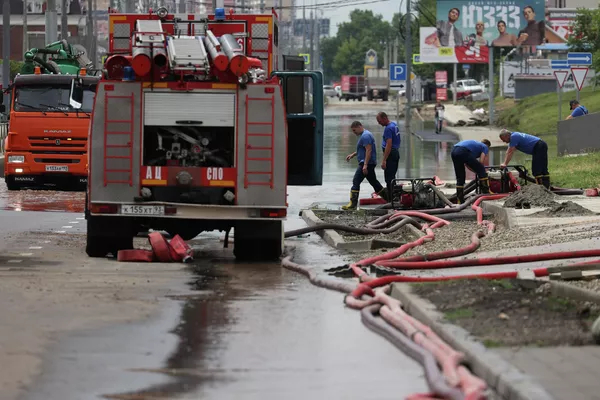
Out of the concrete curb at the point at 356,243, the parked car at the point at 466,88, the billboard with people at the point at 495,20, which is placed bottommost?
the concrete curb at the point at 356,243

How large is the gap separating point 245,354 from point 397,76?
35426 millimetres

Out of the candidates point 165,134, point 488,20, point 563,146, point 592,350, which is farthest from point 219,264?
point 488,20

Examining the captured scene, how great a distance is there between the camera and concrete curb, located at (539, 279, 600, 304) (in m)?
10.5

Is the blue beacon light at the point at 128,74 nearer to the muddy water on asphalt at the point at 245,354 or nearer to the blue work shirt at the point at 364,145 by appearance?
the muddy water on asphalt at the point at 245,354

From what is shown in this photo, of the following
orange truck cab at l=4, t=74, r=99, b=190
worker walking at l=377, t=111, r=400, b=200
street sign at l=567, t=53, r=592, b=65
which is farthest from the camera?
street sign at l=567, t=53, r=592, b=65

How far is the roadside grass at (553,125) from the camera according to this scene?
27203mm

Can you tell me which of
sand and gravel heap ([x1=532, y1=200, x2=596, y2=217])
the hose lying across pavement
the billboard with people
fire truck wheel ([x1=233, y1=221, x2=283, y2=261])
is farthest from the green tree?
fire truck wheel ([x1=233, y1=221, x2=283, y2=261])

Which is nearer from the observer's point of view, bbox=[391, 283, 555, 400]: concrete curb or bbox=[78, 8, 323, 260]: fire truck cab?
bbox=[391, 283, 555, 400]: concrete curb

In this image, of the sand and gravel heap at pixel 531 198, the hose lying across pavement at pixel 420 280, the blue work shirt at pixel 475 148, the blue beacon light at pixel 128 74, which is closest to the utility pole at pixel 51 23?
the blue work shirt at pixel 475 148

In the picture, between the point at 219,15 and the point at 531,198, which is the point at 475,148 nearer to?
the point at 531,198

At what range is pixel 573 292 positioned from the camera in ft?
35.5

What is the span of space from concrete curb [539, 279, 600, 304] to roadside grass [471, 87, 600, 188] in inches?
551

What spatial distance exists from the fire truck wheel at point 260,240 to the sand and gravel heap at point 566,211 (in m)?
4.41

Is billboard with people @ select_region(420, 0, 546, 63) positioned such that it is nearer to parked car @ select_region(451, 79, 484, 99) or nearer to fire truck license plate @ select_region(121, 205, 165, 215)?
parked car @ select_region(451, 79, 484, 99)
